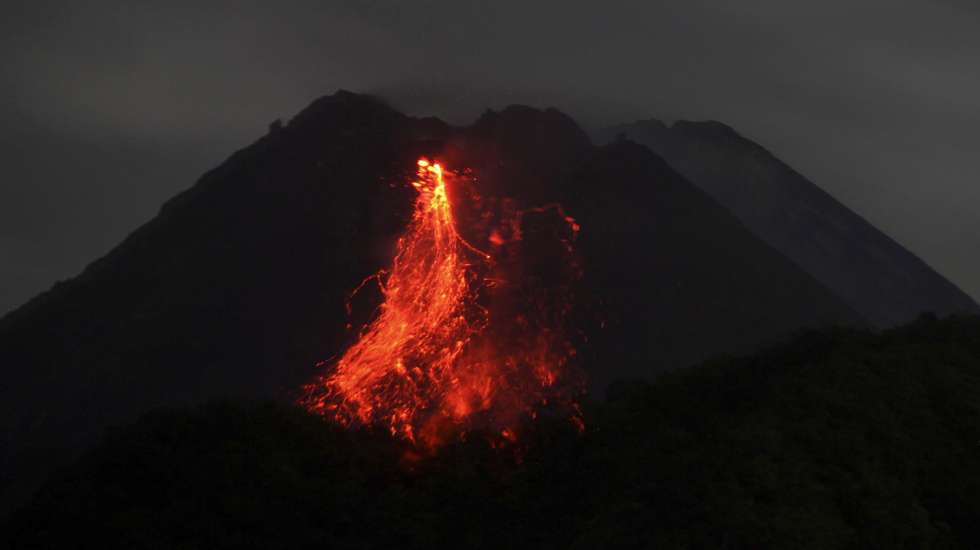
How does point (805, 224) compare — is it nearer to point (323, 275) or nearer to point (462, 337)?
point (323, 275)

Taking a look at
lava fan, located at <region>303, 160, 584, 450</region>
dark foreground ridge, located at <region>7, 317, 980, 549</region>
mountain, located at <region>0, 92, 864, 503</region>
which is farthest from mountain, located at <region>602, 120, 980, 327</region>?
dark foreground ridge, located at <region>7, 317, 980, 549</region>

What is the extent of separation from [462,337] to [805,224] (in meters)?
62.6

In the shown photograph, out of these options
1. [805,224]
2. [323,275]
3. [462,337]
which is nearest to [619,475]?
[462,337]

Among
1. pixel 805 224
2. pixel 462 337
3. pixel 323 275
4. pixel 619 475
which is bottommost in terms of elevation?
pixel 805 224

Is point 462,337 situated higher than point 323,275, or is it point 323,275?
point 323,275

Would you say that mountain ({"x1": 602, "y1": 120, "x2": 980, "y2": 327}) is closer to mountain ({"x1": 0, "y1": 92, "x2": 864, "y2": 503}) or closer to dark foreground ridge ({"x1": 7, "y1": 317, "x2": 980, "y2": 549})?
mountain ({"x1": 0, "y1": 92, "x2": 864, "y2": 503})

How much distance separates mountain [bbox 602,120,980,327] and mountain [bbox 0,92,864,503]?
20021mm

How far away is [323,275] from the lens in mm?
59750

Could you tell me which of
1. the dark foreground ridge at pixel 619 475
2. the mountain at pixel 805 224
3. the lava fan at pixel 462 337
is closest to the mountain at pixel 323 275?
the lava fan at pixel 462 337

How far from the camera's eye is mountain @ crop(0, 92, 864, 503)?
50.3 m

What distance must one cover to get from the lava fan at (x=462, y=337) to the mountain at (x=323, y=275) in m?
2.34

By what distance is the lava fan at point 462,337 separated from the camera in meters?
31.0

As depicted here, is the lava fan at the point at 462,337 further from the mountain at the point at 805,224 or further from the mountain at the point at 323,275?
the mountain at the point at 805,224

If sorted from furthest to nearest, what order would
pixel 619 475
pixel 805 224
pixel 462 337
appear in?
pixel 805 224 → pixel 462 337 → pixel 619 475
